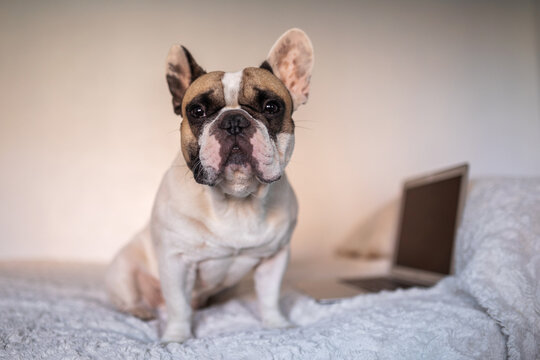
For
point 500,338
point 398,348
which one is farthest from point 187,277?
point 500,338

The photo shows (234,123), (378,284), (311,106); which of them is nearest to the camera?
(234,123)

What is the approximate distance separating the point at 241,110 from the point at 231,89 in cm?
8

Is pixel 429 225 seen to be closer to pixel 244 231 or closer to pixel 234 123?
pixel 244 231

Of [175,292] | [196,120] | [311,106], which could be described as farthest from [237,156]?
[311,106]

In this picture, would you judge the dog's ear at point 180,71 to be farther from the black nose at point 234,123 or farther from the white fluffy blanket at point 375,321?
the white fluffy blanket at point 375,321

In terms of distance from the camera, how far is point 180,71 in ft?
4.16

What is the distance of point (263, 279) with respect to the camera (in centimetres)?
141

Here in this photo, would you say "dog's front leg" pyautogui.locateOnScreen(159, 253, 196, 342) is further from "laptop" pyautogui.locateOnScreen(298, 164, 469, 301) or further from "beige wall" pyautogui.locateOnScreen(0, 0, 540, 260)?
"beige wall" pyautogui.locateOnScreen(0, 0, 540, 260)

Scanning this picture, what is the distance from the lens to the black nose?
3.47 feet

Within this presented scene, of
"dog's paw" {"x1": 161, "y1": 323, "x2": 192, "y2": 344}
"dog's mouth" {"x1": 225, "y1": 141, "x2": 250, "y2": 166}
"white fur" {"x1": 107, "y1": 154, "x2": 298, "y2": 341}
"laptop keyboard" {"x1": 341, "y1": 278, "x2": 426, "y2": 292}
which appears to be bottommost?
"dog's paw" {"x1": 161, "y1": 323, "x2": 192, "y2": 344}

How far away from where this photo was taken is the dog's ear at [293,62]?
4.14 ft

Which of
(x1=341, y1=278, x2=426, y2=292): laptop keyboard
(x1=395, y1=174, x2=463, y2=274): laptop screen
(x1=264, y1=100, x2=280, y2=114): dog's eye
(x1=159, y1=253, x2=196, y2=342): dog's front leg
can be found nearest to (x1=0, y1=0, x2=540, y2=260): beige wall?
(x1=395, y1=174, x2=463, y2=274): laptop screen

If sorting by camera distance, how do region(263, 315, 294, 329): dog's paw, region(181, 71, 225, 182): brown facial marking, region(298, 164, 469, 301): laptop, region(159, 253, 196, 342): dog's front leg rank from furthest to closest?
region(298, 164, 469, 301): laptop < region(263, 315, 294, 329): dog's paw < region(159, 253, 196, 342): dog's front leg < region(181, 71, 225, 182): brown facial marking

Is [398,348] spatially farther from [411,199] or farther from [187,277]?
[411,199]
